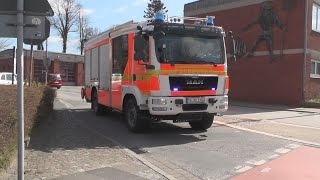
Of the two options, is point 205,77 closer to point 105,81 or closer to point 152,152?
point 152,152

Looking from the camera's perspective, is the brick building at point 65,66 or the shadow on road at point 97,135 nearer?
the shadow on road at point 97,135

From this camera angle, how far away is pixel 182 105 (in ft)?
41.5

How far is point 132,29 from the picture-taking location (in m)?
13.9

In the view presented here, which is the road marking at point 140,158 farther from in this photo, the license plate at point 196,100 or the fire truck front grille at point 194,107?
the license plate at point 196,100

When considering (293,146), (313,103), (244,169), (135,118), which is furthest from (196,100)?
(313,103)

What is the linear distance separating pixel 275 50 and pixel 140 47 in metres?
18.0

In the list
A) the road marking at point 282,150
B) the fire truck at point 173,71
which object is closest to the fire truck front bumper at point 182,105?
the fire truck at point 173,71

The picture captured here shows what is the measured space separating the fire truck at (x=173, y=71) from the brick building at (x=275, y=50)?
50.2 feet

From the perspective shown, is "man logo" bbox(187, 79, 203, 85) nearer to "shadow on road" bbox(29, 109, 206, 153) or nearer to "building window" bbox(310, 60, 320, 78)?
"shadow on road" bbox(29, 109, 206, 153)

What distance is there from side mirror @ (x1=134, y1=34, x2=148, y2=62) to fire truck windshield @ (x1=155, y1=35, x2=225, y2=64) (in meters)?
0.35

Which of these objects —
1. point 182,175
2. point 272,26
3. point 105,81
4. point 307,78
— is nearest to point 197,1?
point 272,26

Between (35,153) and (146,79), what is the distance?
12.7 feet

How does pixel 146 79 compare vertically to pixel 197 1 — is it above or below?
below

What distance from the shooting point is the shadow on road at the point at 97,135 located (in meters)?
11.4
